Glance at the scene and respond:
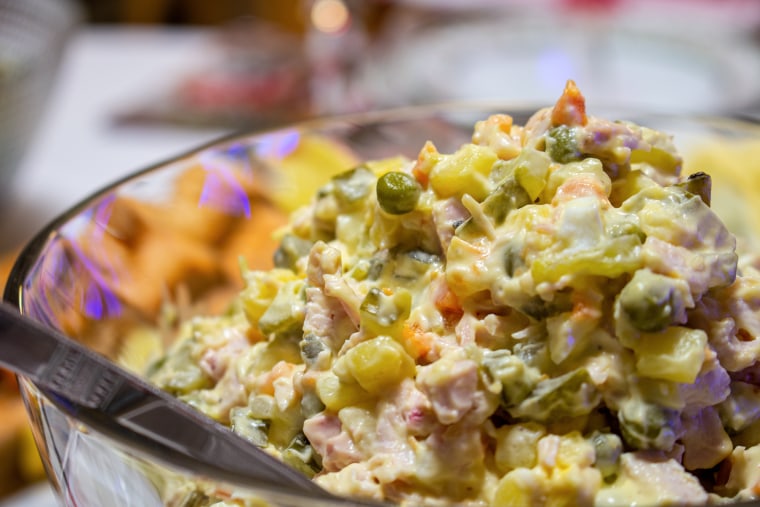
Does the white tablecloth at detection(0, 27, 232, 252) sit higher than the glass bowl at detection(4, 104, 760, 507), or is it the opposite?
the glass bowl at detection(4, 104, 760, 507)

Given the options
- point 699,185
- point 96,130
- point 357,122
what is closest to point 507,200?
point 699,185

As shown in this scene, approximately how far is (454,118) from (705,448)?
0.57 metres

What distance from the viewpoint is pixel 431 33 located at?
256cm

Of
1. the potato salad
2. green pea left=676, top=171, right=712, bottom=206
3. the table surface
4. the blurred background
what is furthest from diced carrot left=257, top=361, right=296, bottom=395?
the blurred background

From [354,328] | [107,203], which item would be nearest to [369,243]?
[354,328]

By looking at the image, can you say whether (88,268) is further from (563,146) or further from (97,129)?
(97,129)

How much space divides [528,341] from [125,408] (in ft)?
0.94

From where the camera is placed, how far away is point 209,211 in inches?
42.8

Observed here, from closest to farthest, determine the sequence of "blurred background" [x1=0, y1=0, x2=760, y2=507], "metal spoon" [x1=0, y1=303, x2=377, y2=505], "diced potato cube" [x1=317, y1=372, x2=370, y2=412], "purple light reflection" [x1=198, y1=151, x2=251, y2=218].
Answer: "metal spoon" [x1=0, y1=303, x2=377, y2=505] → "diced potato cube" [x1=317, y1=372, x2=370, y2=412] → "purple light reflection" [x1=198, y1=151, x2=251, y2=218] → "blurred background" [x1=0, y1=0, x2=760, y2=507]

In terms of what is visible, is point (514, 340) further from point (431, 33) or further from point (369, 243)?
point (431, 33)

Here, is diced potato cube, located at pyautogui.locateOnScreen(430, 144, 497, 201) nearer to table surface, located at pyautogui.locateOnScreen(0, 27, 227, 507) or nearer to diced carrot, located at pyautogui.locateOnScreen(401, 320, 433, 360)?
diced carrot, located at pyautogui.locateOnScreen(401, 320, 433, 360)

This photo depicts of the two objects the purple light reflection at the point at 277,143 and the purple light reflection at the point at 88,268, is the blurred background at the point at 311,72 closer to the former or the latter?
the purple light reflection at the point at 277,143

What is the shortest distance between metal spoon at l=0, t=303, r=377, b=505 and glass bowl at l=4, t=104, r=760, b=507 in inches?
3.6

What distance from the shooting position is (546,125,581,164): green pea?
29.5 inches
